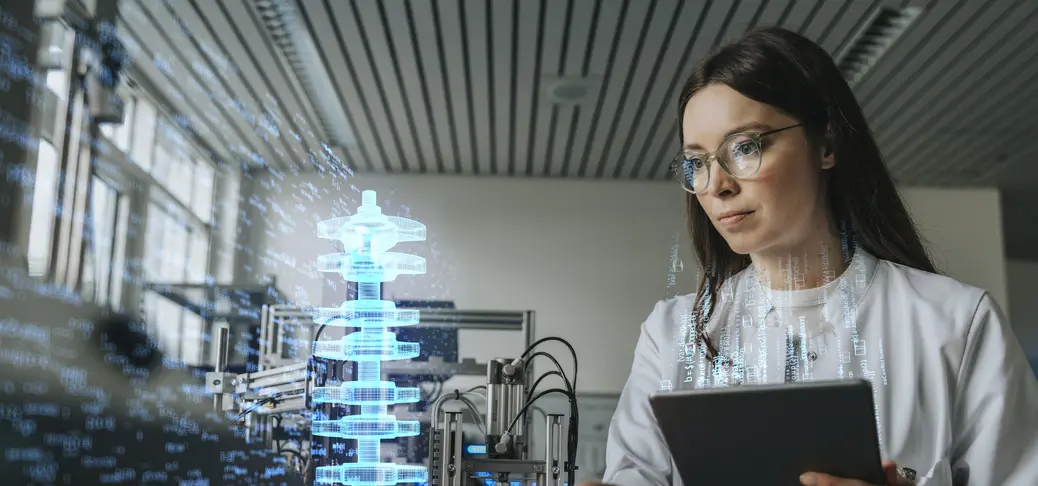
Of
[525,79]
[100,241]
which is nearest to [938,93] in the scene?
[525,79]

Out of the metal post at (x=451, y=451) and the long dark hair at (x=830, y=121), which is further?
the metal post at (x=451, y=451)

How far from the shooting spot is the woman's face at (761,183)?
0.70 metres

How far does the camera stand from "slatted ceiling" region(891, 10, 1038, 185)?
108 inches

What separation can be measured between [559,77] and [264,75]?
0.98m

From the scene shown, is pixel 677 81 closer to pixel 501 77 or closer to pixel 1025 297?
pixel 501 77

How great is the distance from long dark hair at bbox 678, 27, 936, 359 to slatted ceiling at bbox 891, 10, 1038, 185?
7.40 feet

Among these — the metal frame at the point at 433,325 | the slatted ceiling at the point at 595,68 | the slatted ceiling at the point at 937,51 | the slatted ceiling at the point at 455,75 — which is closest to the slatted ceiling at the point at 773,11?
the slatted ceiling at the point at 595,68

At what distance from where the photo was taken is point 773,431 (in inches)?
22.0

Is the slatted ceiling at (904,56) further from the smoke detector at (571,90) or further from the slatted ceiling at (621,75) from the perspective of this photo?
the smoke detector at (571,90)

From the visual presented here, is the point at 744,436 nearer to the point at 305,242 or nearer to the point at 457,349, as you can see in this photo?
the point at 457,349

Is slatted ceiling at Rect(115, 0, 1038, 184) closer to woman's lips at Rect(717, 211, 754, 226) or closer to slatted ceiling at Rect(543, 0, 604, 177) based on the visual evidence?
slatted ceiling at Rect(543, 0, 604, 177)

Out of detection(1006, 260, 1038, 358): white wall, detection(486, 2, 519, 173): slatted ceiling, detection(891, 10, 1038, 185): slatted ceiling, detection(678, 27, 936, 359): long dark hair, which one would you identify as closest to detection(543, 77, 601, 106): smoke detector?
detection(486, 2, 519, 173): slatted ceiling

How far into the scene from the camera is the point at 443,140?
10.8 feet

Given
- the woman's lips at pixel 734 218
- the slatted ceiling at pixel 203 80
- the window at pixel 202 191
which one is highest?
the slatted ceiling at pixel 203 80
